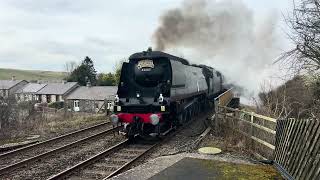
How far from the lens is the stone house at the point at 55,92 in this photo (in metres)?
65.1

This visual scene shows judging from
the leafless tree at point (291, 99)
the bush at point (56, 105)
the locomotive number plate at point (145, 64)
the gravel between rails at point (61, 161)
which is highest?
the locomotive number plate at point (145, 64)

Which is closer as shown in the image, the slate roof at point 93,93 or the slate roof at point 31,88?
the slate roof at point 93,93

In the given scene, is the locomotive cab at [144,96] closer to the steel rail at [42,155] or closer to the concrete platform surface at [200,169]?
the steel rail at [42,155]

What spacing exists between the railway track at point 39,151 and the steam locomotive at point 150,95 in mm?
1775

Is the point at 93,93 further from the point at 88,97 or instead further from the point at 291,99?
the point at 291,99

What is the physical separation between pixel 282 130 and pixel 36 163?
6.58m

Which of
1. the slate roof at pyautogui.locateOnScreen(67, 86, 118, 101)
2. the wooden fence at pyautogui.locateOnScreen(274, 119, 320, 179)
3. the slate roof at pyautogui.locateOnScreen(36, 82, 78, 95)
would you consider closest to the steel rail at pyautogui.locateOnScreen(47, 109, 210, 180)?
the wooden fence at pyautogui.locateOnScreen(274, 119, 320, 179)

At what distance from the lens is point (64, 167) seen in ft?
30.9

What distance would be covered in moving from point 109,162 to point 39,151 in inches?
109

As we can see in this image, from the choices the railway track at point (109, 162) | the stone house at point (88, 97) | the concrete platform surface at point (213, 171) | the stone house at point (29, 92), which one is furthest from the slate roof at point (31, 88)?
the concrete platform surface at point (213, 171)

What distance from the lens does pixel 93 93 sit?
5894 centimetres

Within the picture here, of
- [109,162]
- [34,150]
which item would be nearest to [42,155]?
[34,150]

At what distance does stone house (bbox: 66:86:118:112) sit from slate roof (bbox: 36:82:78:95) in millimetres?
3208

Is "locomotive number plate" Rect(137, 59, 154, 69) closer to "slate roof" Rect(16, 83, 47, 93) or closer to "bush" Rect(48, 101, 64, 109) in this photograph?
"bush" Rect(48, 101, 64, 109)
